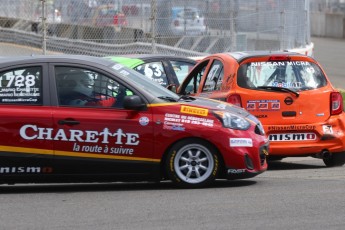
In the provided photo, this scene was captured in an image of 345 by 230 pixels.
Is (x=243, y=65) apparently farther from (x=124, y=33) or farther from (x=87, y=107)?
(x=124, y=33)

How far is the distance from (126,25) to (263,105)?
8.34 meters

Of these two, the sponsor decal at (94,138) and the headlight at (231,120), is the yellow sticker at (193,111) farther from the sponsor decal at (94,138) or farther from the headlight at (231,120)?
the sponsor decal at (94,138)

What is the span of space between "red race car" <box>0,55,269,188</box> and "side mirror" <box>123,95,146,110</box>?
13mm

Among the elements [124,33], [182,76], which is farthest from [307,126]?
[124,33]

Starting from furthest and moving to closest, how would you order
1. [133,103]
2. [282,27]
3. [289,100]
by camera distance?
[282,27], [289,100], [133,103]

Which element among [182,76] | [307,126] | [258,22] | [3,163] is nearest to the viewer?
[3,163]

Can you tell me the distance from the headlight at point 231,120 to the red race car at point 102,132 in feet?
0.03

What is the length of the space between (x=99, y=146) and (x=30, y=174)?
771 mm

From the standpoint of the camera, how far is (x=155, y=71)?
12875 millimetres

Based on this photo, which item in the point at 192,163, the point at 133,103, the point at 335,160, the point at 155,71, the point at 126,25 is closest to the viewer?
the point at 133,103

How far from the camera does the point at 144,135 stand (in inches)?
343

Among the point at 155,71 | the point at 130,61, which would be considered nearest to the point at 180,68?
the point at 155,71

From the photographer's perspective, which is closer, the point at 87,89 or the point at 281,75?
the point at 87,89

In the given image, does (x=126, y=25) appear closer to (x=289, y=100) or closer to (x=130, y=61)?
(x=130, y=61)
